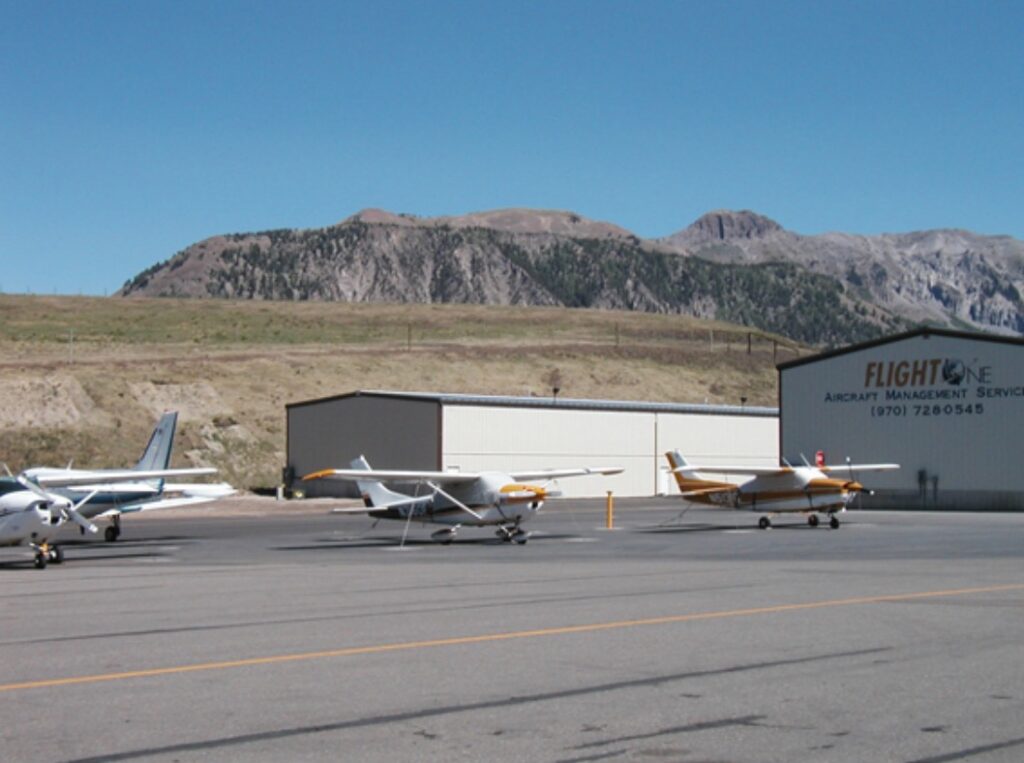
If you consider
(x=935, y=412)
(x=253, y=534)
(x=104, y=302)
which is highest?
(x=104, y=302)

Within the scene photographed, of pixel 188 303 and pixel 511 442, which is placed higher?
pixel 188 303

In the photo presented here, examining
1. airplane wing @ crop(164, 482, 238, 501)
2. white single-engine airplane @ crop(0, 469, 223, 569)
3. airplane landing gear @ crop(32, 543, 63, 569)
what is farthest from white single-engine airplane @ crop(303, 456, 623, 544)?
white single-engine airplane @ crop(0, 469, 223, 569)

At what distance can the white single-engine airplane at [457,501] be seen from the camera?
1341 inches

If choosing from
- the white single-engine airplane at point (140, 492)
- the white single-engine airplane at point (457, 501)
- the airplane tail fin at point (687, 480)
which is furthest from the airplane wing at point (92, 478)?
the airplane tail fin at point (687, 480)

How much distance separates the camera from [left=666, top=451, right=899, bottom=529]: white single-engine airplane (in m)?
40.6

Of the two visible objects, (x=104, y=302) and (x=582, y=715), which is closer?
(x=582, y=715)

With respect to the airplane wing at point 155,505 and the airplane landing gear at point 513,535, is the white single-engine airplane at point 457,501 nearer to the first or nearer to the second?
the airplane landing gear at point 513,535

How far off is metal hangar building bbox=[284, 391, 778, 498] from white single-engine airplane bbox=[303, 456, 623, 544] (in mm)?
23851

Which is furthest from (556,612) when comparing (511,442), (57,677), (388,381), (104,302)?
(104,302)

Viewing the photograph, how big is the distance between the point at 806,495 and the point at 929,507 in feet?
55.4

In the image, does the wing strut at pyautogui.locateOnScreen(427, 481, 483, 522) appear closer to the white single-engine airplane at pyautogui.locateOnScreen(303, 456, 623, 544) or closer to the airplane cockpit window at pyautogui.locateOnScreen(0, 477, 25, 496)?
the white single-engine airplane at pyautogui.locateOnScreen(303, 456, 623, 544)

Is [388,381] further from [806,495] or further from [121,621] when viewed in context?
[121,621]

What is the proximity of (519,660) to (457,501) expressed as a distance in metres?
23.0

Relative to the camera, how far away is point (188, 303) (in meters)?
134
